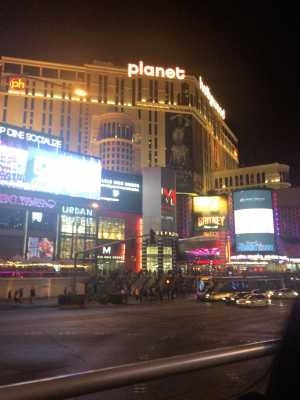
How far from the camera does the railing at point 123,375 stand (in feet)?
5.49

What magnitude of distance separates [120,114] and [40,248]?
7027cm

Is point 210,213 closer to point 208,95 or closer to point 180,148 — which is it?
point 180,148

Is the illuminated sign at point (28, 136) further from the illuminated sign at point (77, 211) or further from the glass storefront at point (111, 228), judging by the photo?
the glass storefront at point (111, 228)

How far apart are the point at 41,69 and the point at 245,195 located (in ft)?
259

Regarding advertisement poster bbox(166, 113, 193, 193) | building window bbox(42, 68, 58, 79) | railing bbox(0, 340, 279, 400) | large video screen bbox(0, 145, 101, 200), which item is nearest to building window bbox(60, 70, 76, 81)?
building window bbox(42, 68, 58, 79)

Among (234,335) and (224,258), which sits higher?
(224,258)

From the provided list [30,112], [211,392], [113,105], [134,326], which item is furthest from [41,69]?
[211,392]

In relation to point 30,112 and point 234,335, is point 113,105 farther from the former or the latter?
point 234,335

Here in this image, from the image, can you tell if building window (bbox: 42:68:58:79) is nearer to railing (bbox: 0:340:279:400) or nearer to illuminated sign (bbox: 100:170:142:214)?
illuminated sign (bbox: 100:170:142:214)

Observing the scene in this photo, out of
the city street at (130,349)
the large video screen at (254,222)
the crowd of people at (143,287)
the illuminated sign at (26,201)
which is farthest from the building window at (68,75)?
the city street at (130,349)

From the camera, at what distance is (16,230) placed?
228ft

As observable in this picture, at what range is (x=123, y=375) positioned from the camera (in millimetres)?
1988

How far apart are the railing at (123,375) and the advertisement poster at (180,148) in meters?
121

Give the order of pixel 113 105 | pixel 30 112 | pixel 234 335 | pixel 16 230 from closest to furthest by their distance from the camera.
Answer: pixel 234 335 < pixel 16 230 < pixel 30 112 < pixel 113 105
